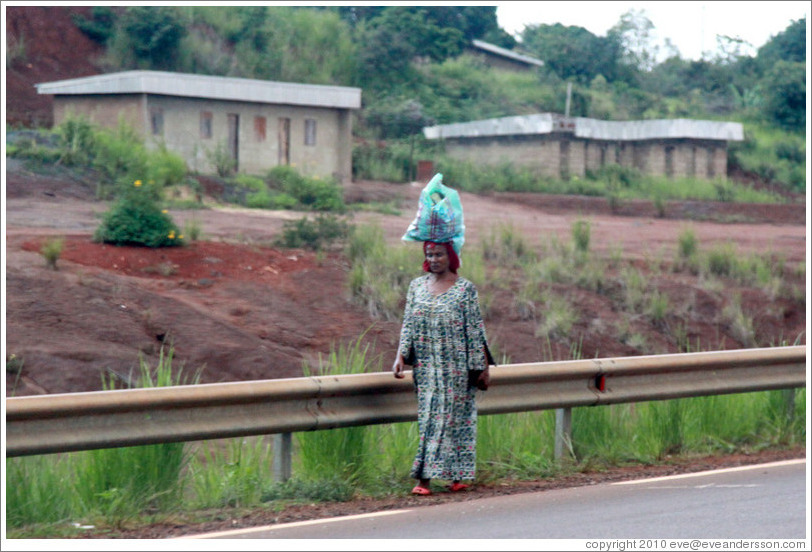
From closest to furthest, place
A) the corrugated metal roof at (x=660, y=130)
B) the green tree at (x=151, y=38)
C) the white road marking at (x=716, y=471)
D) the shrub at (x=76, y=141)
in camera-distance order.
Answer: the white road marking at (x=716, y=471) → the shrub at (x=76, y=141) → the corrugated metal roof at (x=660, y=130) → the green tree at (x=151, y=38)

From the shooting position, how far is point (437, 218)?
709 centimetres

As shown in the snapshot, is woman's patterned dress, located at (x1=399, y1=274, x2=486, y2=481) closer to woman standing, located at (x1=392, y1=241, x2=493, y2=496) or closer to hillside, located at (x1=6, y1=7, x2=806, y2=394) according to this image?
woman standing, located at (x1=392, y1=241, x2=493, y2=496)

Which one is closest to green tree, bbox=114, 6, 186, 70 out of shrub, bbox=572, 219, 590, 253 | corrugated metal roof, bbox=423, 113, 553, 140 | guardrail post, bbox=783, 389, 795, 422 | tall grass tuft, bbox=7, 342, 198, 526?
corrugated metal roof, bbox=423, 113, 553, 140

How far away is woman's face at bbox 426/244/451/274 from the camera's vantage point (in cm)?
705

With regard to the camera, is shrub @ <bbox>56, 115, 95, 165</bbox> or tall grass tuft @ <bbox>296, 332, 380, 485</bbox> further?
shrub @ <bbox>56, 115, 95, 165</bbox>

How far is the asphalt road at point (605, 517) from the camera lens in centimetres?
608

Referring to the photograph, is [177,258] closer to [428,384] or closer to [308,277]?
[308,277]

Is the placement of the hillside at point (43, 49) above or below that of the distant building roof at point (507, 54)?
below

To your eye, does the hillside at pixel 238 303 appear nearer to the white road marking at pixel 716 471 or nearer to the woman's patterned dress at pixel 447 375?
the woman's patterned dress at pixel 447 375

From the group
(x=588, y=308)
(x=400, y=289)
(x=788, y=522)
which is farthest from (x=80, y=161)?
(x=788, y=522)

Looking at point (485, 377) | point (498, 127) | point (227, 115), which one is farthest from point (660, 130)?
point (485, 377)

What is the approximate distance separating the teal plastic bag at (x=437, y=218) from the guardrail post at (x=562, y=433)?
173 centimetres

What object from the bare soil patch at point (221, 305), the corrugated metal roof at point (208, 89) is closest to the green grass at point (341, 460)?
the bare soil patch at point (221, 305)

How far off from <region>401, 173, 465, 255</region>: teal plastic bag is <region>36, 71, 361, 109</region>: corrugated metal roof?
20818mm
